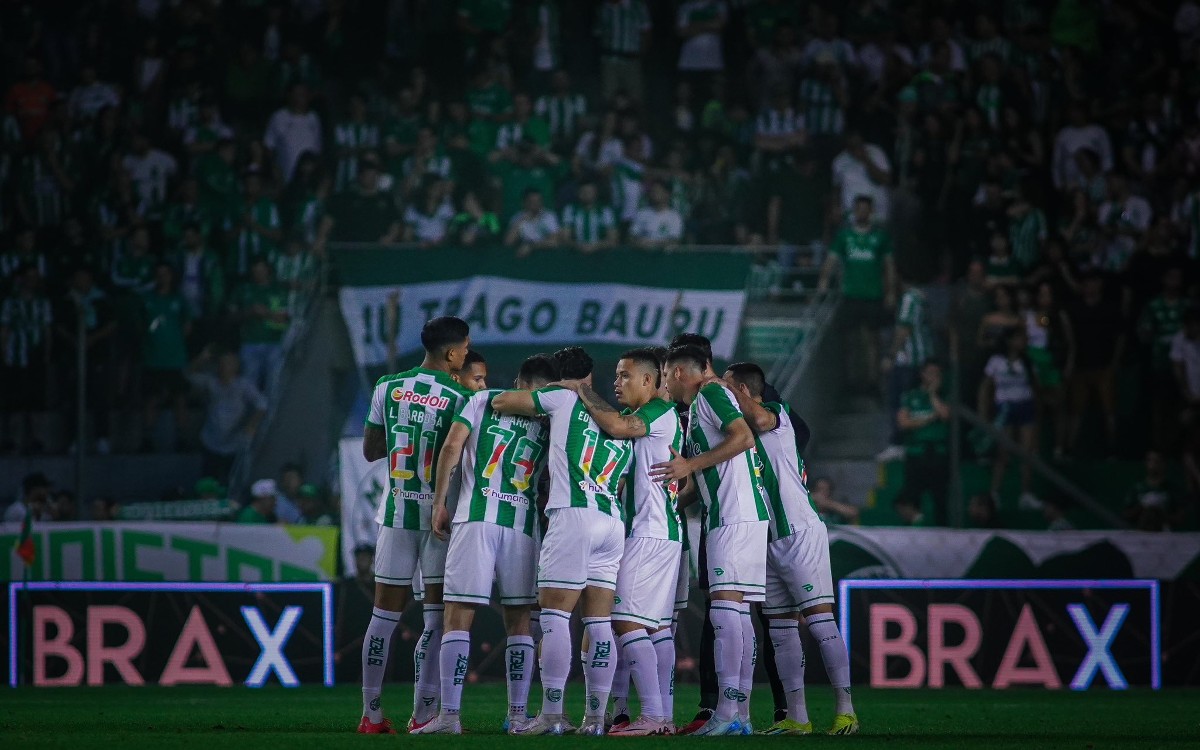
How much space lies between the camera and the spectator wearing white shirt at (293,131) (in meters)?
18.7

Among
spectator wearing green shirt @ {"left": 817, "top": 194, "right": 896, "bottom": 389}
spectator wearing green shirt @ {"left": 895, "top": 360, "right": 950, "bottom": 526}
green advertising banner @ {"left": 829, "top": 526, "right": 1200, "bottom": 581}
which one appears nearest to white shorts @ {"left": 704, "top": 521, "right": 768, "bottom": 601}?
green advertising banner @ {"left": 829, "top": 526, "right": 1200, "bottom": 581}

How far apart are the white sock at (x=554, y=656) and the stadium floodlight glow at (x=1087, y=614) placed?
16.9 feet

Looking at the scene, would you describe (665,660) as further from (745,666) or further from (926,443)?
(926,443)

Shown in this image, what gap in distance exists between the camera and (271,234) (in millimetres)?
17594

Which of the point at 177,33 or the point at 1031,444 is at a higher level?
the point at 177,33

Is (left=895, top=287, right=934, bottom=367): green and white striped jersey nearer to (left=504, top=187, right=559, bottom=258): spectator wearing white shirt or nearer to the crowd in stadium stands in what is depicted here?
the crowd in stadium stands

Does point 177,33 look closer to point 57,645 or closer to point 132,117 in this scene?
point 132,117

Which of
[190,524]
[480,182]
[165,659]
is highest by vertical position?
[480,182]

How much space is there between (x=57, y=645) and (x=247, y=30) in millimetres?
9007

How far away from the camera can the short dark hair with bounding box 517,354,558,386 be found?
9.14m

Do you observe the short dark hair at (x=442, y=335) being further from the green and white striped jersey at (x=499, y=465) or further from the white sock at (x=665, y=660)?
the white sock at (x=665, y=660)

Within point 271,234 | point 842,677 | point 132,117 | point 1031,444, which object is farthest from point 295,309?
point 842,677

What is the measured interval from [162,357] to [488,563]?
7.96 metres

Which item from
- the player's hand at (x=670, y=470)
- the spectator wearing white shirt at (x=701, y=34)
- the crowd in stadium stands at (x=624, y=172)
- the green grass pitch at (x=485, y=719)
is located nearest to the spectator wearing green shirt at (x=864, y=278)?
the crowd in stadium stands at (x=624, y=172)
